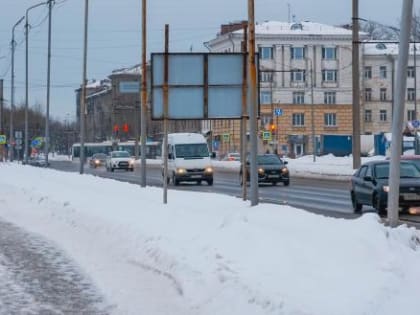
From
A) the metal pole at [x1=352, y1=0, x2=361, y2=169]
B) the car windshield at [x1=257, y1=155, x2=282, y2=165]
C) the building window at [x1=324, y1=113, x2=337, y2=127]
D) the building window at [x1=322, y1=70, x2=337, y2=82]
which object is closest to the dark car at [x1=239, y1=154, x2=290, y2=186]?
the car windshield at [x1=257, y1=155, x2=282, y2=165]

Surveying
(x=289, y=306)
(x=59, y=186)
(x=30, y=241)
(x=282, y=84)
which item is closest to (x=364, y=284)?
(x=289, y=306)

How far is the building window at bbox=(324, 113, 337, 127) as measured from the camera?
114m

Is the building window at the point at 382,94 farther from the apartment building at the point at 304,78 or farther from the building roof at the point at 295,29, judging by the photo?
the building roof at the point at 295,29

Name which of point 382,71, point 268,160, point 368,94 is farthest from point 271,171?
point 382,71

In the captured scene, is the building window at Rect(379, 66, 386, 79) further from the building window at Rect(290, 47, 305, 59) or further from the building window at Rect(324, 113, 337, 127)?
the building window at Rect(290, 47, 305, 59)

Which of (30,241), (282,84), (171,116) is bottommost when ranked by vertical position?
(30,241)

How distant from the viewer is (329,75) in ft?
374

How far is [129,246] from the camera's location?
16.5m

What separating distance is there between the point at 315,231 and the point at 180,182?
37.8m

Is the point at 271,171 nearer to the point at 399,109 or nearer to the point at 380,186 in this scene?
the point at 380,186

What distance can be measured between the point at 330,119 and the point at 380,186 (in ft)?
294

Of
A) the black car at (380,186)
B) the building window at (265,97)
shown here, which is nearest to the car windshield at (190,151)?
the black car at (380,186)

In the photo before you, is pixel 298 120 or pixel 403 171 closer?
pixel 403 171

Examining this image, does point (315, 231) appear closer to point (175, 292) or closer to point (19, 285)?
point (175, 292)
